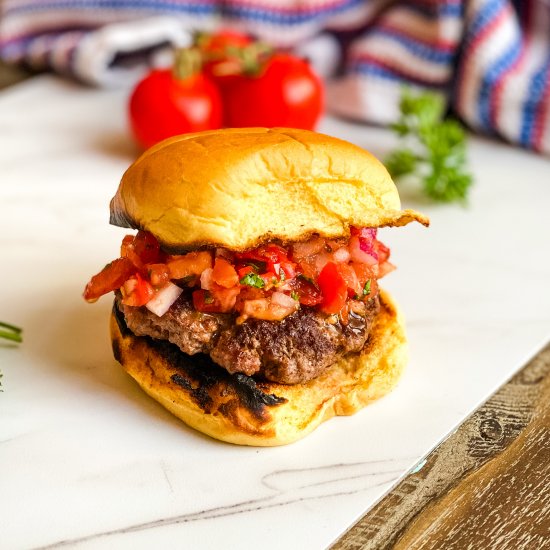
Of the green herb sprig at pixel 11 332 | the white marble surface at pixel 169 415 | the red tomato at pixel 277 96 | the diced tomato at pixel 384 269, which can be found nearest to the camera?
the white marble surface at pixel 169 415

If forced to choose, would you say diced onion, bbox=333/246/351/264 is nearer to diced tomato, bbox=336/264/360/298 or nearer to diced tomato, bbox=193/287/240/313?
diced tomato, bbox=336/264/360/298

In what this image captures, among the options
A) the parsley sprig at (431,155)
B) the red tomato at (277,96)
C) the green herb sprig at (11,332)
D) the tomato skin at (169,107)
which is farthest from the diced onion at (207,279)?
the red tomato at (277,96)

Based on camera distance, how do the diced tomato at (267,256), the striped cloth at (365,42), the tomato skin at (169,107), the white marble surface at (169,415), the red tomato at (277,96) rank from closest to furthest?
the white marble surface at (169,415), the diced tomato at (267,256), the tomato skin at (169,107), the red tomato at (277,96), the striped cloth at (365,42)

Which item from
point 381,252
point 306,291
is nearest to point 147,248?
point 306,291

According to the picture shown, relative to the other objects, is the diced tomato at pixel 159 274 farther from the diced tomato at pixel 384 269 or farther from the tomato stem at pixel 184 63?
the tomato stem at pixel 184 63

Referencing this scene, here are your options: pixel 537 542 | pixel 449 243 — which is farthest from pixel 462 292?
pixel 537 542

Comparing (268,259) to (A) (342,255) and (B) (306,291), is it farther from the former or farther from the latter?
(A) (342,255)

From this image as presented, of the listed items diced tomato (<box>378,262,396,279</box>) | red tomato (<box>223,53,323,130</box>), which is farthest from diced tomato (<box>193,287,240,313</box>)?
red tomato (<box>223,53,323,130</box>)
